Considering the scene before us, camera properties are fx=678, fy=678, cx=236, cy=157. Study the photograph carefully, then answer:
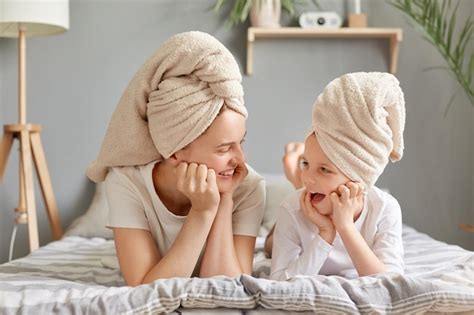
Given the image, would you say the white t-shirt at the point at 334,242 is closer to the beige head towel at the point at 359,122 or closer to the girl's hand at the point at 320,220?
the girl's hand at the point at 320,220

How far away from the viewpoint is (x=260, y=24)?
129 inches

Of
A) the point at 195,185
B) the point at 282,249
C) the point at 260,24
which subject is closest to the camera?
the point at 195,185

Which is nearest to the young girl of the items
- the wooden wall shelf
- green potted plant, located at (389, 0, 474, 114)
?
green potted plant, located at (389, 0, 474, 114)

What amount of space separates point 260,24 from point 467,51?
1069 millimetres

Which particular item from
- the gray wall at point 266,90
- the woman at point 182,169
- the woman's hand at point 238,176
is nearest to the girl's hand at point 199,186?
the woman at point 182,169

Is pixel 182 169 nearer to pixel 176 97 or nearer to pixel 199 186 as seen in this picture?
pixel 199 186

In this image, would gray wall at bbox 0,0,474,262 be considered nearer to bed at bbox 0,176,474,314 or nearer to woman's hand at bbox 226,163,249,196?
woman's hand at bbox 226,163,249,196

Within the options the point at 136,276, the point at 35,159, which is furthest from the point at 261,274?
the point at 35,159

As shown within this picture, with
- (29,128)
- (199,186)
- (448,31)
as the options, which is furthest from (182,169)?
(448,31)

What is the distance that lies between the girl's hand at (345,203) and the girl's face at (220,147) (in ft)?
0.84

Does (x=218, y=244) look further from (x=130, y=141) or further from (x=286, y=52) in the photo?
(x=286, y=52)

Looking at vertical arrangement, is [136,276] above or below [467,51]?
below

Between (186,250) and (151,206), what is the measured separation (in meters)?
0.19

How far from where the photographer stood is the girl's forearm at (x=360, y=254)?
4.79 ft
